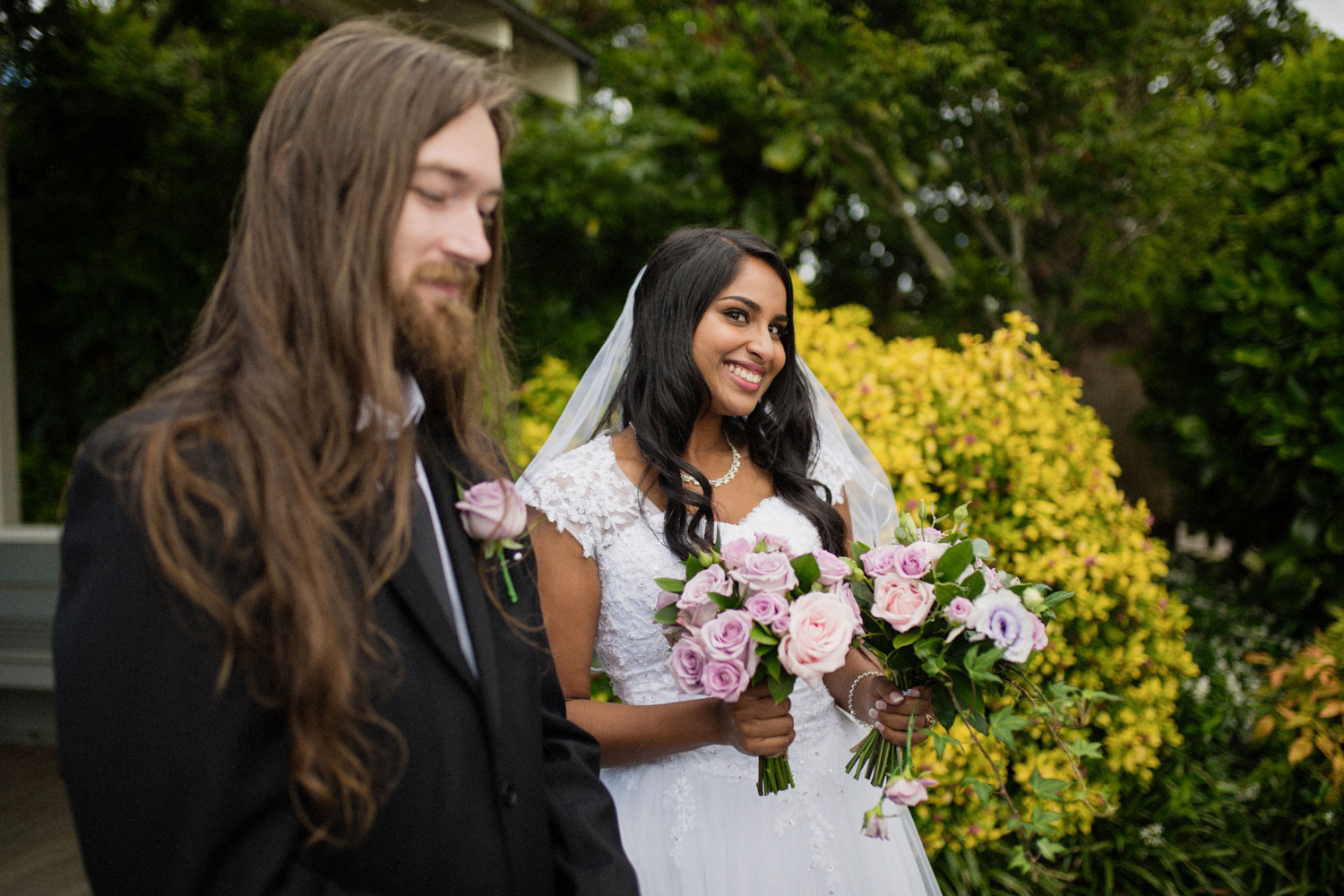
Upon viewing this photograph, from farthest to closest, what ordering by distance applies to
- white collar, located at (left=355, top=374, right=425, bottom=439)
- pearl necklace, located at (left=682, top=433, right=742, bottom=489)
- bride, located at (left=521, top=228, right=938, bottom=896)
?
pearl necklace, located at (left=682, top=433, right=742, bottom=489)
bride, located at (left=521, top=228, right=938, bottom=896)
white collar, located at (left=355, top=374, right=425, bottom=439)

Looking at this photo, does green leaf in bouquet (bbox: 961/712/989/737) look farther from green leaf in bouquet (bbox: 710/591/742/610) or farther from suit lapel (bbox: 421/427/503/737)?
suit lapel (bbox: 421/427/503/737)

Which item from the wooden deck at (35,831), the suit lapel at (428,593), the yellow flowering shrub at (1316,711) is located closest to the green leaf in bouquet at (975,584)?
the suit lapel at (428,593)

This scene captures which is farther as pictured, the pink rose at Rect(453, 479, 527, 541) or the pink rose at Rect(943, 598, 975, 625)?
the pink rose at Rect(943, 598, 975, 625)

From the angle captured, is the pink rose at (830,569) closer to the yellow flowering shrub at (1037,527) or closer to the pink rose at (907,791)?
the pink rose at (907,791)

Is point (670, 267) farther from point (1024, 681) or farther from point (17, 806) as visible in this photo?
point (17, 806)

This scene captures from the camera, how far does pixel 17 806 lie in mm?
3914

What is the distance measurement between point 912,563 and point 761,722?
0.46 m

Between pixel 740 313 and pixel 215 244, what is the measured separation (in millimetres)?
5655

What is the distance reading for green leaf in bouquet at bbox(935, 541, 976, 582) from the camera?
1847 millimetres

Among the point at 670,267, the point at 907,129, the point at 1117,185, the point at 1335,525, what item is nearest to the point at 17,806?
the point at 670,267

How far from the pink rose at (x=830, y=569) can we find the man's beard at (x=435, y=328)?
2.89 feet

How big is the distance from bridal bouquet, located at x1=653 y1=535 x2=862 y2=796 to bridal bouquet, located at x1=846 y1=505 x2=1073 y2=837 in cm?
9

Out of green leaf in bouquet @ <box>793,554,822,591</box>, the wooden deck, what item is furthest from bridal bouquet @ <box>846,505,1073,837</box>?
the wooden deck

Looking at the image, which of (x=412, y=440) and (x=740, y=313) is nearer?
(x=412, y=440)
